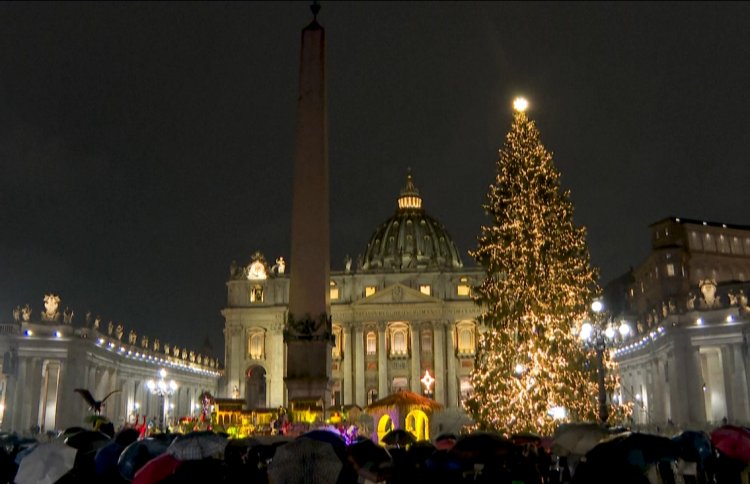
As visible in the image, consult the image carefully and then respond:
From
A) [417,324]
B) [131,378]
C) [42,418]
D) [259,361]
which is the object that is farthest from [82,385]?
[417,324]

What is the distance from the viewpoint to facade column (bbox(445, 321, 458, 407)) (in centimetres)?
9306

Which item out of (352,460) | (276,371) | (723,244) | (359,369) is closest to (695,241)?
(723,244)

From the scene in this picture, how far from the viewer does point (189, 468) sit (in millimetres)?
9633

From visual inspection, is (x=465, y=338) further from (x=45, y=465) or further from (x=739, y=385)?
(x=45, y=465)

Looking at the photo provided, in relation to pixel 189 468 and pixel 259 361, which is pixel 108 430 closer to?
pixel 189 468

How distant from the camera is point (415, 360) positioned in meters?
94.2

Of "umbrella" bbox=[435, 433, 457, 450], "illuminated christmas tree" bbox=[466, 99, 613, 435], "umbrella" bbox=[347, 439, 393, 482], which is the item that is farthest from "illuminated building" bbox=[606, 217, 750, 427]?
"umbrella" bbox=[347, 439, 393, 482]

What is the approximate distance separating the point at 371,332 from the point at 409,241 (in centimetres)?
2834

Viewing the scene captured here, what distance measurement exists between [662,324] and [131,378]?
50345 mm

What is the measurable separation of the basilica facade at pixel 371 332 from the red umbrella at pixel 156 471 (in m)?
82.0

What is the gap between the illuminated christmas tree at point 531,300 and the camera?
2803cm

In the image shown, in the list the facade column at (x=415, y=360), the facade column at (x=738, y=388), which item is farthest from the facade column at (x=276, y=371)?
the facade column at (x=738, y=388)

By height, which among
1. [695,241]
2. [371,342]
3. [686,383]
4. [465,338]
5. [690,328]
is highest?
[695,241]

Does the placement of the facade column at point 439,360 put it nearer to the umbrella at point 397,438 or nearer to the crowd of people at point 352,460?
the umbrella at point 397,438
